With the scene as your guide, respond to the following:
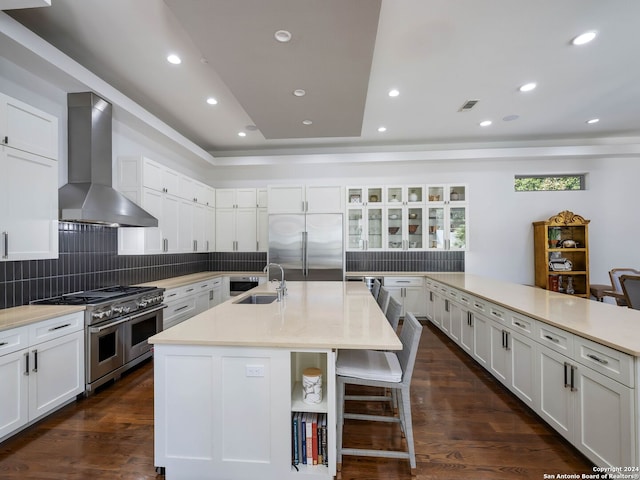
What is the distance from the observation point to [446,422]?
218 cm

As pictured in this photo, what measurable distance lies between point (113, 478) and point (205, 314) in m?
1.01

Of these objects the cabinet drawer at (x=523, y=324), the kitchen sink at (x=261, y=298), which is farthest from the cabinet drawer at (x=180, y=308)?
the cabinet drawer at (x=523, y=324)

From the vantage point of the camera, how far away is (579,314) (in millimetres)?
2061

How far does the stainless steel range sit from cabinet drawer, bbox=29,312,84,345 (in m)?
0.07

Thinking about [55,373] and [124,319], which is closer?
[55,373]

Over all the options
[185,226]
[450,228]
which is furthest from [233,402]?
[450,228]

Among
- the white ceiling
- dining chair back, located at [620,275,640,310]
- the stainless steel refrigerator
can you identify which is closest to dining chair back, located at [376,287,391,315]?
the white ceiling

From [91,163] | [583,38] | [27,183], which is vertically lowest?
[27,183]

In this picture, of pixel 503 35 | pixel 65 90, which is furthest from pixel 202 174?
pixel 503 35

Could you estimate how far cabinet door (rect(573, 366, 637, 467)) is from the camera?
1.42 m

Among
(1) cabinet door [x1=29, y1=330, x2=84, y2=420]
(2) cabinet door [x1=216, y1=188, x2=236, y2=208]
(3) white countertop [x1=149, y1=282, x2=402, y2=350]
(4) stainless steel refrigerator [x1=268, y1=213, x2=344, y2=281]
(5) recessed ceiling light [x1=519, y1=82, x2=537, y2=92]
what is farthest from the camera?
(2) cabinet door [x1=216, y1=188, x2=236, y2=208]

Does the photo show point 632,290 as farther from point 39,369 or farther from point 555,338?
point 39,369

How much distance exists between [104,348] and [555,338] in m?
3.64

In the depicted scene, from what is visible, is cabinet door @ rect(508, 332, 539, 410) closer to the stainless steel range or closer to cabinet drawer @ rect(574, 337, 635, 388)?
cabinet drawer @ rect(574, 337, 635, 388)
